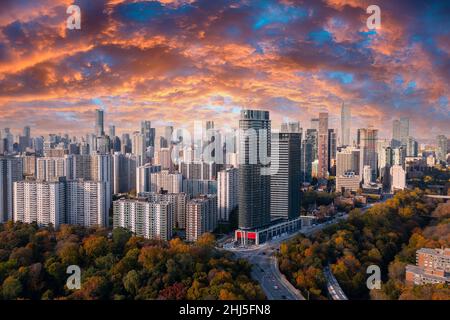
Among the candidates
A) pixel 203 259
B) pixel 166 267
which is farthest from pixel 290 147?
pixel 166 267

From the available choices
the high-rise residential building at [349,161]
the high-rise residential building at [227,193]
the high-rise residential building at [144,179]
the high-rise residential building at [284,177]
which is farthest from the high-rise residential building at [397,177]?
the high-rise residential building at [144,179]

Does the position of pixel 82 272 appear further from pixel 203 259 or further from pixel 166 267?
pixel 203 259

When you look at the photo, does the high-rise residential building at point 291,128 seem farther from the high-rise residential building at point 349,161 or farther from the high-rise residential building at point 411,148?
the high-rise residential building at point 349,161

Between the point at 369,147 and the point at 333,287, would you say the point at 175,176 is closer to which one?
the point at 333,287

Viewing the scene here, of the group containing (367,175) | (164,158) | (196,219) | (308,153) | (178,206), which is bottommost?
(196,219)

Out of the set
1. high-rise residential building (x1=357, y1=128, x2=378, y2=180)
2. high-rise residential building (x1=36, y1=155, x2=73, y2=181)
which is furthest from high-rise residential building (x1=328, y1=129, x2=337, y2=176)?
high-rise residential building (x1=36, y1=155, x2=73, y2=181)

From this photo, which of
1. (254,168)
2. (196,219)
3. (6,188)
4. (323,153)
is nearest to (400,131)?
(254,168)
